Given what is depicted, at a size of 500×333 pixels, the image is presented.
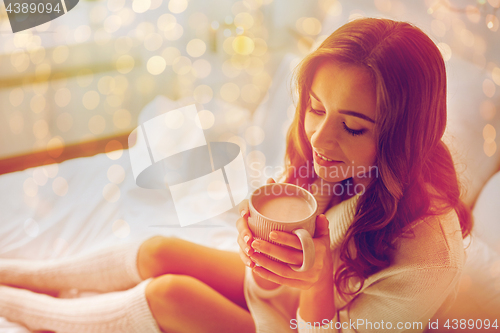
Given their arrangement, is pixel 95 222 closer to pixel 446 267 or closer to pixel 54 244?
pixel 54 244

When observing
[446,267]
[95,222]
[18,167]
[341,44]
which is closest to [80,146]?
[18,167]

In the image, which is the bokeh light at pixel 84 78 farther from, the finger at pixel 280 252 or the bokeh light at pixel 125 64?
the finger at pixel 280 252

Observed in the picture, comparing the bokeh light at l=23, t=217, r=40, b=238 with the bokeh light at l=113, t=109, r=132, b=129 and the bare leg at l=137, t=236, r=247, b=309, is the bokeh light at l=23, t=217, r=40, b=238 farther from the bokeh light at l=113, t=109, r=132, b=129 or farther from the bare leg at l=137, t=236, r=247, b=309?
the bokeh light at l=113, t=109, r=132, b=129

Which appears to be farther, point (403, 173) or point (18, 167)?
A: point (18, 167)

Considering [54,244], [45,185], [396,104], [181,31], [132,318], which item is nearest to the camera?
[396,104]

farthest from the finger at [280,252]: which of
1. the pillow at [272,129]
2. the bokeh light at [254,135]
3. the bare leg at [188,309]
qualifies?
the bokeh light at [254,135]

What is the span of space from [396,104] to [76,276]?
0.87 meters

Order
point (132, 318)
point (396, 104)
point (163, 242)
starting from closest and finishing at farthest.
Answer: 1. point (396, 104)
2. point (132, 318)
3. point (163, 242)

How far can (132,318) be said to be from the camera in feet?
2.41

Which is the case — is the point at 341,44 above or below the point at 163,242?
above

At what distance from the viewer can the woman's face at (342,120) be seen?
523 mm

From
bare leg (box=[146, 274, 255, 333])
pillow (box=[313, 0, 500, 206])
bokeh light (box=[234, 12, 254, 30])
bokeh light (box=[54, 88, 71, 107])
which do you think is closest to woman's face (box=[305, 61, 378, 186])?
pillow (box=[313, 0, 500, 206])

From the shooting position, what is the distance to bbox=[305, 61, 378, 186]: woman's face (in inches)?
20.6

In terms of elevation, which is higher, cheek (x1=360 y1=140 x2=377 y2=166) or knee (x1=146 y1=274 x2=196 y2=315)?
cheek (x1=360 y1=140 x2=377 y2=166)
